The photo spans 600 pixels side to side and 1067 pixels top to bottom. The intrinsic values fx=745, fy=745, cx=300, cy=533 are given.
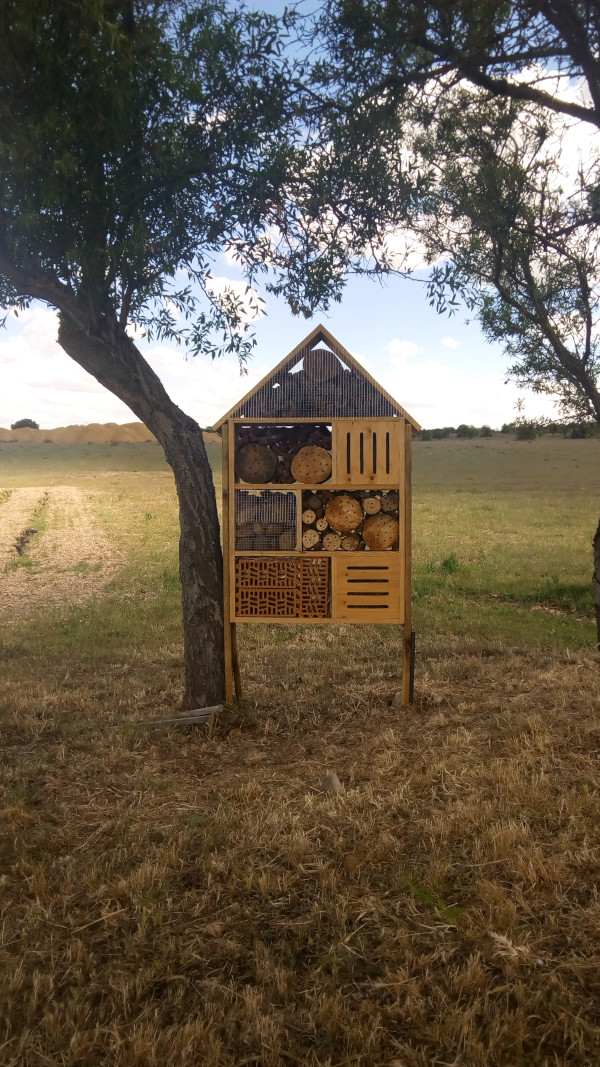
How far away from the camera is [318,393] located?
8.20 meters

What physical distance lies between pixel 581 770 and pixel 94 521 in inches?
1152

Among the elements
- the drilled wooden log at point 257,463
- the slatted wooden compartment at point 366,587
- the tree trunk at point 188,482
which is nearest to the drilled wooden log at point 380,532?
the slatted wooden compartment at point 366,587

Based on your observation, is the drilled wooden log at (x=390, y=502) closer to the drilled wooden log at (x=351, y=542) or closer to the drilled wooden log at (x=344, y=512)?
the drilled wooden log at (x=344, y=512)

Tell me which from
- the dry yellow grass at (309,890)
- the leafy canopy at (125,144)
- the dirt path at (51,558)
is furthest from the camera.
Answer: the dirt path at (51,558)

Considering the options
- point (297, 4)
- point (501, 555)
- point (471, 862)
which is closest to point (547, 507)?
point (501, 555)

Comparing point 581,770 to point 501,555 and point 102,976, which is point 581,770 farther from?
point 501,555

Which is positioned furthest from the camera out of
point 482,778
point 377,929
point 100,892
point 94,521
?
point 94,521

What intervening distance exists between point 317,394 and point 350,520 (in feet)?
4.71

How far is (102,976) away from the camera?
4105 mm

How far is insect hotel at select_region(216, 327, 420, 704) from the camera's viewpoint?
8125mm

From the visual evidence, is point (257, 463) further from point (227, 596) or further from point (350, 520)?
point (227, 596)

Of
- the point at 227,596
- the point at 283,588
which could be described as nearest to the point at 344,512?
the point at 283,588

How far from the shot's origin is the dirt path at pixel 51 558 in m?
18.6

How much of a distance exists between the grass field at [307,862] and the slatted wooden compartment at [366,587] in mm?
1200
